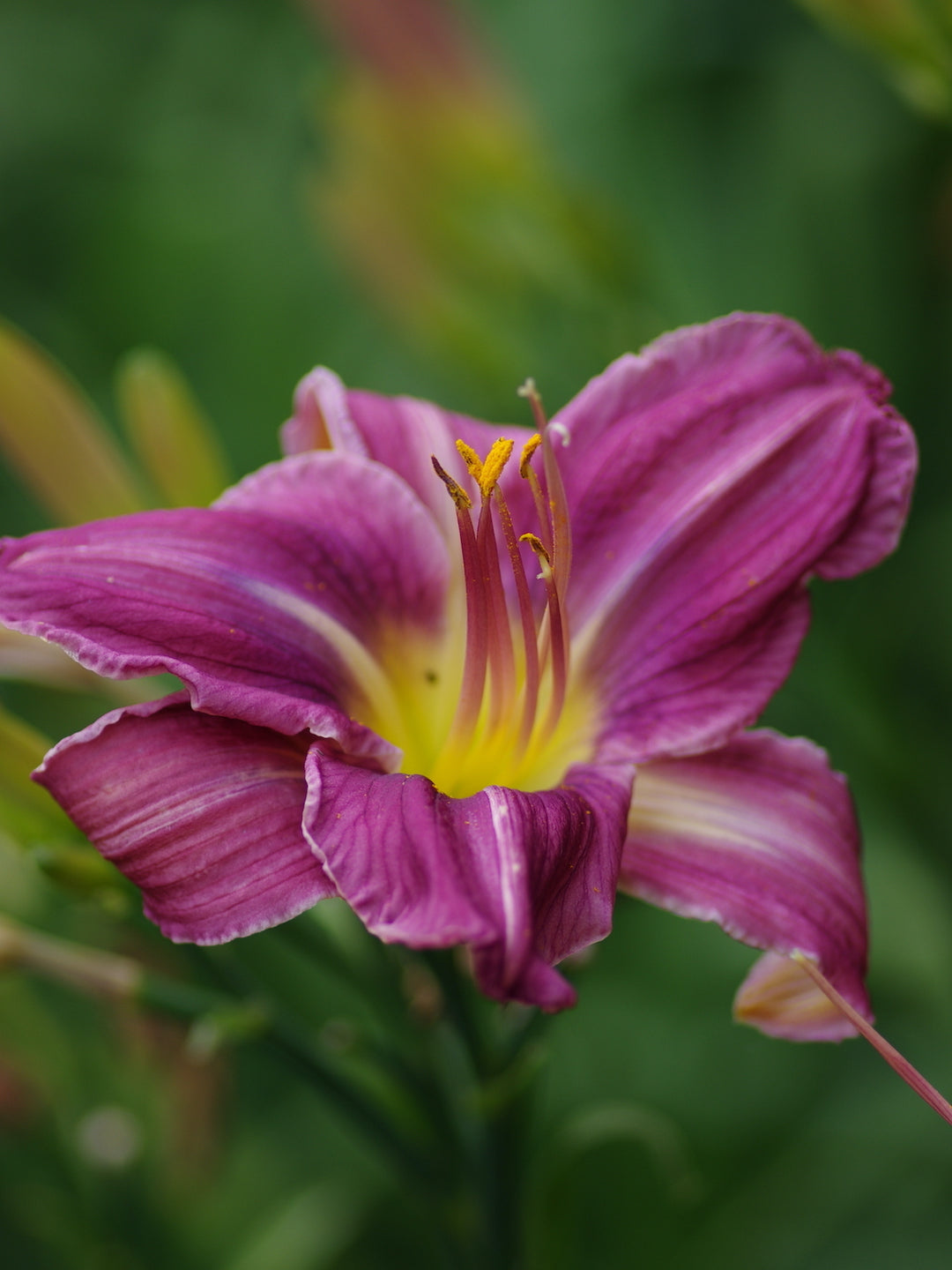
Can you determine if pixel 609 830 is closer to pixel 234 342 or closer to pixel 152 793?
pixel 152 793

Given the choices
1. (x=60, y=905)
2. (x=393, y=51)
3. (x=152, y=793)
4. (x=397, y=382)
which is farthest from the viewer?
(x=397, y=382)

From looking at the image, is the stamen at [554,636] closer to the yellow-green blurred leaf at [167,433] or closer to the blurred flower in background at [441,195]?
the yellow-green blurred leaf at [167,433]

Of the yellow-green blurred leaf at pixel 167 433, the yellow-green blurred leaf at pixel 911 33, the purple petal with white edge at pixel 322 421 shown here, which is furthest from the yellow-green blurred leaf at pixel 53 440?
the yellow-green blurred leaf at pixel 911 33

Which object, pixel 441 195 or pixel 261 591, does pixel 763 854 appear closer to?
pixel 261 591

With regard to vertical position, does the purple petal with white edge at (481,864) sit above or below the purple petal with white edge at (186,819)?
below

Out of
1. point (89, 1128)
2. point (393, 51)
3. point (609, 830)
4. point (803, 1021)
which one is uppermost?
point (393, 51)

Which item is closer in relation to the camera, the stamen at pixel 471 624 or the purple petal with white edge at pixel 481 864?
the purple petal with white edge at pixel 481 864

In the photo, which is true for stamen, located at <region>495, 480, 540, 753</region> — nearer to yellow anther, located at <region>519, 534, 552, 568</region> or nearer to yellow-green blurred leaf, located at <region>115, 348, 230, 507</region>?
yellow anther, located at <region>519, 534, 552, 568</region>

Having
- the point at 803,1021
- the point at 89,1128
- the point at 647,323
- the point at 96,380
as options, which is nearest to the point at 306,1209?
the point at 89,1128
